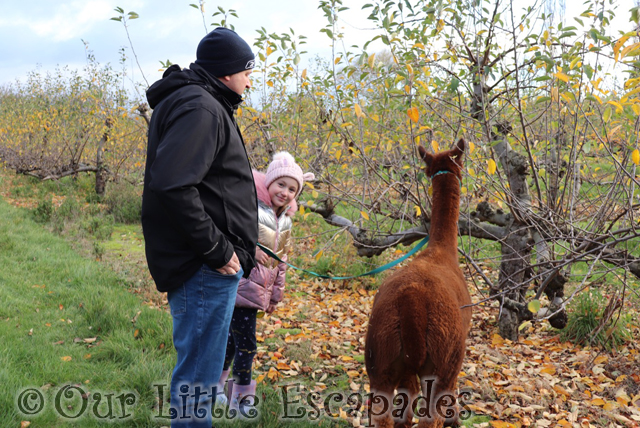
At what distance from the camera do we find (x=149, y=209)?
222cm

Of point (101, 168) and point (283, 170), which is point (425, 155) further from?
point (101, 168)

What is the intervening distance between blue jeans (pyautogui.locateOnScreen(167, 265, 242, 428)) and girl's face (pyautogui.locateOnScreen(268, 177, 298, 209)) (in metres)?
1.20

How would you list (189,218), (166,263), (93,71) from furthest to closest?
1. (93,71)
2. (166,263)
3. (189,218)

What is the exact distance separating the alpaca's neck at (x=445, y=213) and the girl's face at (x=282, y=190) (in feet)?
3.41

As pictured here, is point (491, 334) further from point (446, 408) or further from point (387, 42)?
point (387, 42)

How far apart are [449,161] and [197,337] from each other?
6.63 feet

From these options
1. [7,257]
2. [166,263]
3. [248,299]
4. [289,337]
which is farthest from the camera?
[7,257]

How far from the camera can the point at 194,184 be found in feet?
6.80

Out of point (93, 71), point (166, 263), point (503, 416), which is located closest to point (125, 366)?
point (166, 263)

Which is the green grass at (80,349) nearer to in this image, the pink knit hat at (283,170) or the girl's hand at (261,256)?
the girl's hand at (261,256)

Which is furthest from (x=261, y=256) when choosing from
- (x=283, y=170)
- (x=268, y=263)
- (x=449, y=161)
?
(x=449, y=161)

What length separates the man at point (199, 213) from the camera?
81.7 inches

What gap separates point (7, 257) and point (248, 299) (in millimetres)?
5700

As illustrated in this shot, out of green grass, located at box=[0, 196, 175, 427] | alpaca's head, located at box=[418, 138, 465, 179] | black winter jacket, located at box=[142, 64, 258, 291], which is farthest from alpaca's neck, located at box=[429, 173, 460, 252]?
green grass, located at box=[0, 196, 175, 427]
